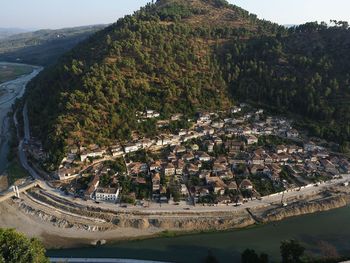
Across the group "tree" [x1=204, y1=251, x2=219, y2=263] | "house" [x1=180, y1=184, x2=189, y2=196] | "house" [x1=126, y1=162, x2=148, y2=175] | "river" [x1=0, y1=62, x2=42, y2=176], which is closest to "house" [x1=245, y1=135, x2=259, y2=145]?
"house" [x1=180, y1=184, x2=189, y2=196]

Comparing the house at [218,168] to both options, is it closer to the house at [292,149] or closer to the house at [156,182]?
the house at [156,182]

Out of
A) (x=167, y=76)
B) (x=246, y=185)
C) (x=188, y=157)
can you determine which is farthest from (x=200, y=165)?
(x=167, y=76)

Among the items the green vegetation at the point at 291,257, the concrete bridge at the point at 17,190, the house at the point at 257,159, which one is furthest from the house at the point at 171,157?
the green vegetation at the point at 291,257

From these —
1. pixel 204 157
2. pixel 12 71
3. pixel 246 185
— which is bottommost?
pixel 12 71

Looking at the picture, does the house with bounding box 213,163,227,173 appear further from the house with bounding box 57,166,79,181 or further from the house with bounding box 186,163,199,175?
the house with bounding box 57,166,79,181

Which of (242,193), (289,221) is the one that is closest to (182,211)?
(242,193)

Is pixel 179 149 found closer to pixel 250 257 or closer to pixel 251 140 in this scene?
pixel 251 140
